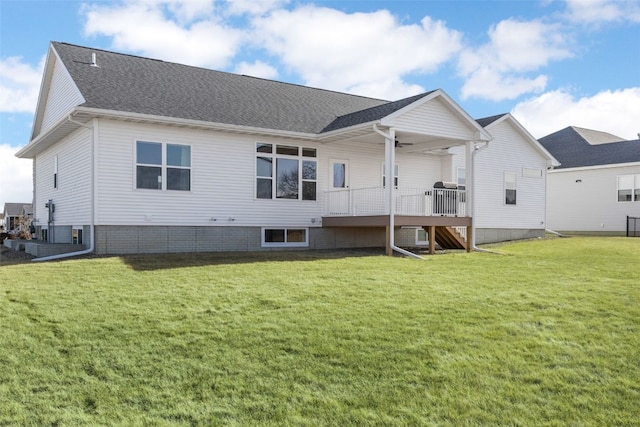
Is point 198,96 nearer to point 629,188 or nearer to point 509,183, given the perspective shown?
point 509,183

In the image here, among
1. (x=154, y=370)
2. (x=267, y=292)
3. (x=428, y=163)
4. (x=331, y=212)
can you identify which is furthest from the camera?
(x=428, y=163)

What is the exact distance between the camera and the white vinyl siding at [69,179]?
14016mm

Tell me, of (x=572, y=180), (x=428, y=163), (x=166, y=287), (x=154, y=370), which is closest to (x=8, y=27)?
(x=166, y=287)

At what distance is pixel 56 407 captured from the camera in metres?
4.63

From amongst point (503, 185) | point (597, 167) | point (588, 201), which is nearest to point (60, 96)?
point (503, 185)

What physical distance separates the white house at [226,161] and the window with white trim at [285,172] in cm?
4

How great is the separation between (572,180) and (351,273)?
69.0 ft

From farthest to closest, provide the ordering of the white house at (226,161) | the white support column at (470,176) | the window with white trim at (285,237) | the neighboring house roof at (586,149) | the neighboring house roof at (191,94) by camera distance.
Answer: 1. the neighboring house roof at (586,149)
2. the white support column at (470,176)
3. the window with white trim at (285,237)
4. the neighboring house roof at (191,94)
5. the white house at (226,161)

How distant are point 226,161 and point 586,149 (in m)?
21.5

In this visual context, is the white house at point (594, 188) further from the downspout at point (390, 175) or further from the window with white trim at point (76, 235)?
the window with white trim at point (76, 235)

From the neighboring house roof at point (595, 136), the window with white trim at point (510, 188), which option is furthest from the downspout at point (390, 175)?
the neighboring house roof at point (595, 136)

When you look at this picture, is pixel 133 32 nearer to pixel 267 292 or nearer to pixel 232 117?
pixel 232 117

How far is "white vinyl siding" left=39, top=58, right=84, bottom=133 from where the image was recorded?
14828 millimetres

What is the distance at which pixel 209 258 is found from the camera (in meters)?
12.3
